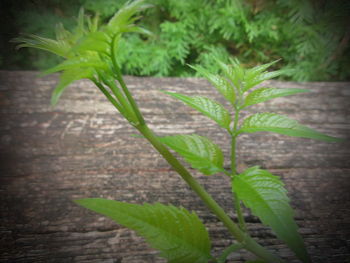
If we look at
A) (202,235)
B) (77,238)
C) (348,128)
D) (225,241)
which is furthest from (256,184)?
(348,128)

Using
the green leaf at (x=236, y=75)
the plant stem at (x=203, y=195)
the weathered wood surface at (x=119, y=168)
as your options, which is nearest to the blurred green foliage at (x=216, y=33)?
the weathered wood surface at (x=119, y=168)

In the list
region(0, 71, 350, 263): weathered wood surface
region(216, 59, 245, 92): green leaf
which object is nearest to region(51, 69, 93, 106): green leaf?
region(216, 59, 245, 92): green leaf

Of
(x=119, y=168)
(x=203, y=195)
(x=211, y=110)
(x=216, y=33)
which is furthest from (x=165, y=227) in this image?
(x=216, y=33)

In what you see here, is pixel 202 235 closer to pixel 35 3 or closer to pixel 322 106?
pixel 322 106

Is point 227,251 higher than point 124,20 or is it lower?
lower

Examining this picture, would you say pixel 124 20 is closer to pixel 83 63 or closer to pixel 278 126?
pixel 83 63

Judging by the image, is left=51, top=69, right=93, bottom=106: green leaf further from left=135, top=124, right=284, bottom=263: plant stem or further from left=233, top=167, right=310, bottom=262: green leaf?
left=233, top=167, right=310, bottom=262: green leaf
